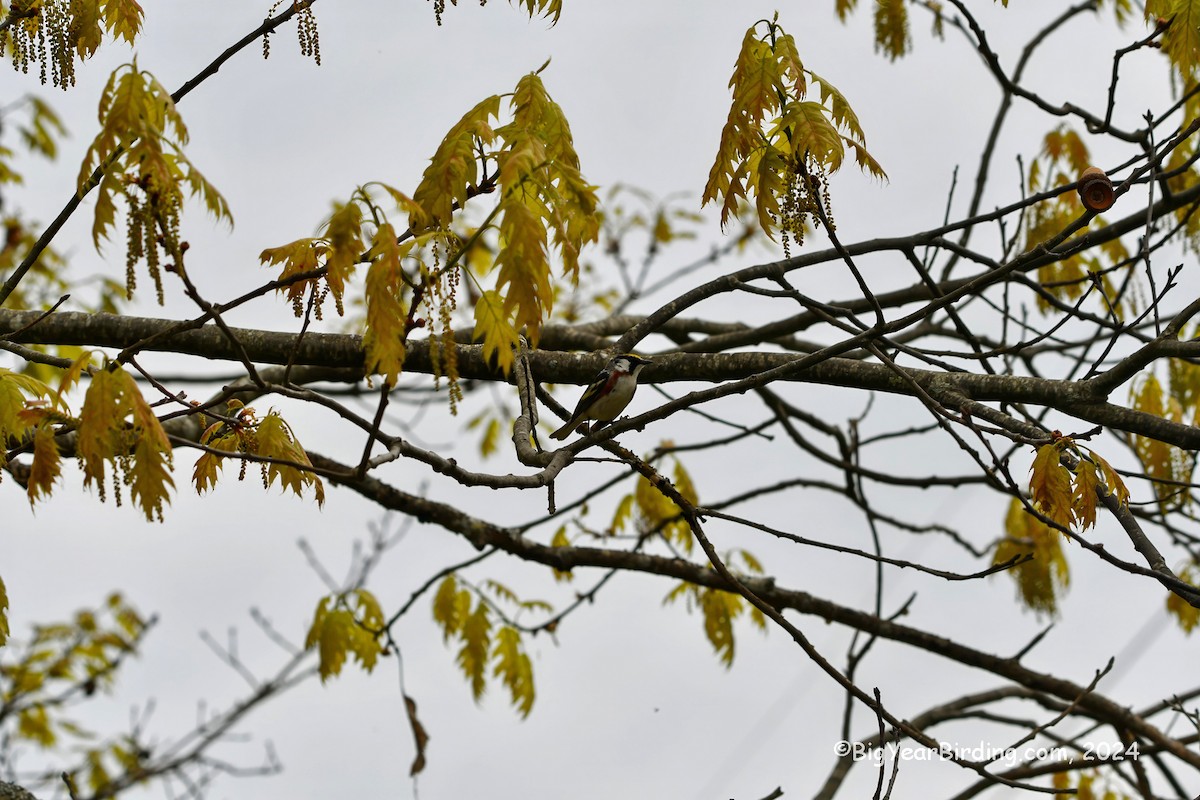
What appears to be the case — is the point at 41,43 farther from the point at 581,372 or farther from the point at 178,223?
the point at 581,372

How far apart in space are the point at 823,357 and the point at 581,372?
3.84 ft

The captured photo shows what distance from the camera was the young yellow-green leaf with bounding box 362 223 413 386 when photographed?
91.9 inches

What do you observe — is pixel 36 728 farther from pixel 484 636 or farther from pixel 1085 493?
pixel 1085 493

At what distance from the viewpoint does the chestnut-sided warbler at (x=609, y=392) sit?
4051 mm

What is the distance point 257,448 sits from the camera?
10.6 feet

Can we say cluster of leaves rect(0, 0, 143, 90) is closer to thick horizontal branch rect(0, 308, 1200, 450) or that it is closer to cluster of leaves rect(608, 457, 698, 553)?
thick horizontal branch rect(0, 308, 1200, 450)

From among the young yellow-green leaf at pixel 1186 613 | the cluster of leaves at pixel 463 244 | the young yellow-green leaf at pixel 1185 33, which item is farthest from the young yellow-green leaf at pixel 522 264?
the young yellow-green leaf at pixel 1186 613

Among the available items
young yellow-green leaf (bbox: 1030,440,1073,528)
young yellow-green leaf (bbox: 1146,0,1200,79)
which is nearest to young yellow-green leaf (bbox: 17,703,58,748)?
young yellow-green leaf (bbox: 1030,440,1073,528)

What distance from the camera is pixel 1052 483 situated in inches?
124

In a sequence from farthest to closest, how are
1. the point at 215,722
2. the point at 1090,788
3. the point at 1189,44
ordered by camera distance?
1. the point at 215,722
2. the point at 1090,788
3. the point at 1189,44

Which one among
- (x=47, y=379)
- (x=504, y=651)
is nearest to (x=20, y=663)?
(x=47, y=379)

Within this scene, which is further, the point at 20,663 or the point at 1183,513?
the point at 20,663

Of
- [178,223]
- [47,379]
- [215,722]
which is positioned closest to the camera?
[178,223]

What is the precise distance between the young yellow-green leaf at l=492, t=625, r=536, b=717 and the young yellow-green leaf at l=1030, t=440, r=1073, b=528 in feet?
10.9
